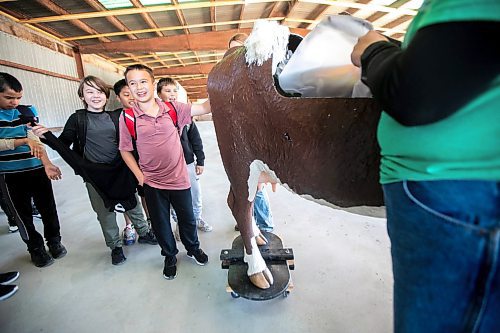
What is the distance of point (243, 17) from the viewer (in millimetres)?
6574

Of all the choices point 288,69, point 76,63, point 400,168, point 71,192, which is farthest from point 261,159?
point 76,63

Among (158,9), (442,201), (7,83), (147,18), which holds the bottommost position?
(442,201)

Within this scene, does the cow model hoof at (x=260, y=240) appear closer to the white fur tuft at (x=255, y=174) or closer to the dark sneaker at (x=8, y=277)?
the white fur tuft at (x=255, y=174)

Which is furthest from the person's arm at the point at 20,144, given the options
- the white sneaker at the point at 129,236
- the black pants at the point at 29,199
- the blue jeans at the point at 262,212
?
the blue jeans at the point at 262,212

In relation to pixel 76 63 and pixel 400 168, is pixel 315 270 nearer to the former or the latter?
pixel 400 168

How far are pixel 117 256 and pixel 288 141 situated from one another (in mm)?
1836

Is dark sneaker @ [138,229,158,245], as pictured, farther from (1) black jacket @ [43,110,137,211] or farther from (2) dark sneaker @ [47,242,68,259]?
(2) dark sneaker @ [47,242,68,259]

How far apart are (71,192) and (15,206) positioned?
202cm

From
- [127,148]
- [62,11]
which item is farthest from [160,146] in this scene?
[62,11]

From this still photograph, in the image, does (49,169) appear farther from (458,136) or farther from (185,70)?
(185,70)

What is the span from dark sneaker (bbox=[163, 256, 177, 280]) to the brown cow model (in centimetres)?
66

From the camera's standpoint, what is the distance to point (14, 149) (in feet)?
6.45

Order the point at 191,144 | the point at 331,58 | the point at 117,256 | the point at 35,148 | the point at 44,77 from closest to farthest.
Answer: the point at 331,58 < the point at 35,148 < the point at 117,256 < the point at 191,144 < the point at 44,77

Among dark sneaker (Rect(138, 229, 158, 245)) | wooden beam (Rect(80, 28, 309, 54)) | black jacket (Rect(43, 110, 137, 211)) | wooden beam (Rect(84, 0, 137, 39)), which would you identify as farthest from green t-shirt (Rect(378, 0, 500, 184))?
wooden beam (Rect(80, 28, 309, 54))
